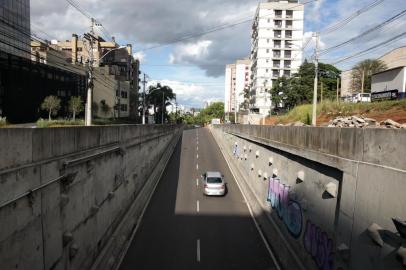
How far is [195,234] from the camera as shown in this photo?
23891 mm

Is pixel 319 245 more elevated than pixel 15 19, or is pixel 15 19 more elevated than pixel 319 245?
pixel 15 19

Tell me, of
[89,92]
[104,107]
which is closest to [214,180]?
[89,92]

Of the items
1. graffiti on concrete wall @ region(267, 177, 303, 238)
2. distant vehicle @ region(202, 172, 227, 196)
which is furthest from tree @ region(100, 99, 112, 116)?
graffiti on concrete wall @ region(267, 177, 303, 238)

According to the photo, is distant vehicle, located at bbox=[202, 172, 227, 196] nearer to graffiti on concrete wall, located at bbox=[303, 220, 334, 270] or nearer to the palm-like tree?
graffiti on concrete wall, located at bbox=[303, 220, 334, 270]

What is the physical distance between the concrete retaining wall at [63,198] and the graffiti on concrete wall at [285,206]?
8296mm

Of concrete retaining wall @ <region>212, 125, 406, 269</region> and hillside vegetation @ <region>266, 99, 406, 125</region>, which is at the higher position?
hillside vegetation @ <region>266, 99, 406, 125</region>

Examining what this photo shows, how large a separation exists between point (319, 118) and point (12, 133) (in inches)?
1541

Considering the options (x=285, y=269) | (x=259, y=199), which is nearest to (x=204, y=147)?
(x=259, y=199)

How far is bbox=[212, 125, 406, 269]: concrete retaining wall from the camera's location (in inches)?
360

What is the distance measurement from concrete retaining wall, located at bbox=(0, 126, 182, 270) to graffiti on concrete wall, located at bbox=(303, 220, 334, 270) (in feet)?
27.6

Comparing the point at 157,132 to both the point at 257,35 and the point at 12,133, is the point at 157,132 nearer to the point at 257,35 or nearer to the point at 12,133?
the point at 12,133

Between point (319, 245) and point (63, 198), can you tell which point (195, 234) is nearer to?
point (319, 245)

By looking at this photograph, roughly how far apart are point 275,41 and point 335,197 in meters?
116

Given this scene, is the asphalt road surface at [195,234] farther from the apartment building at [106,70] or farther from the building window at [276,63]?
the building window at [276,63]
